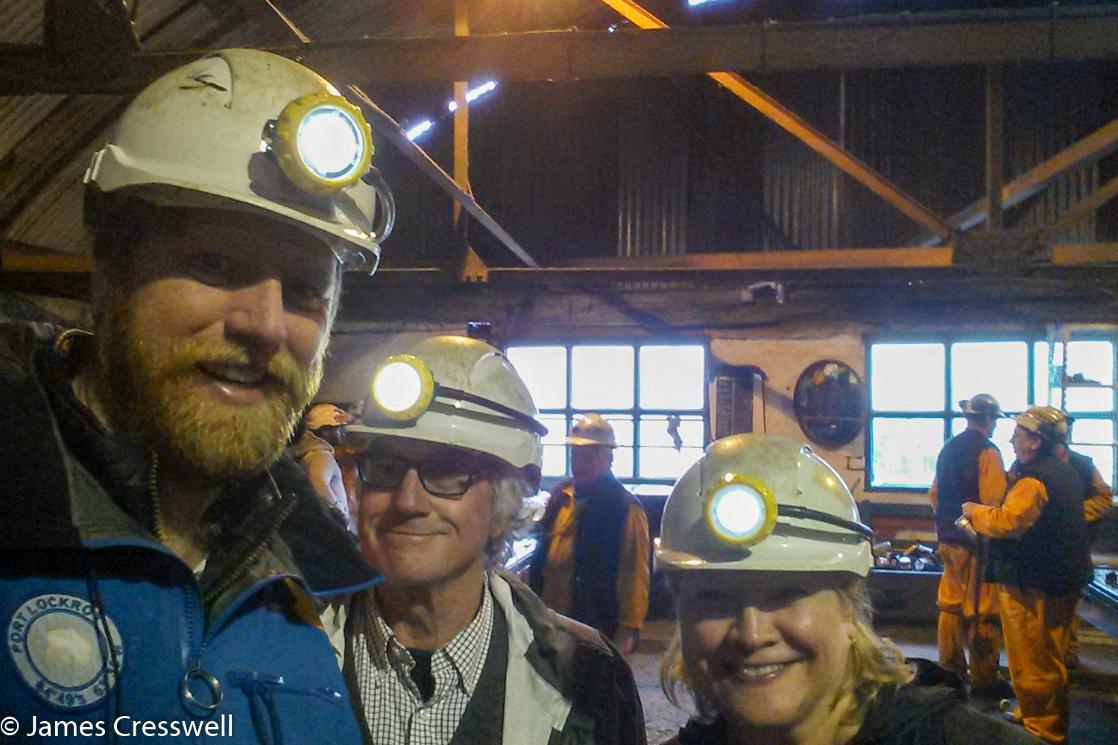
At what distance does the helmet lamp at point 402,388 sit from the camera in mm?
2285

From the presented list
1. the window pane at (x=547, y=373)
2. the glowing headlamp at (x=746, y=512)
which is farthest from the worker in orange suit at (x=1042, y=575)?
the window pane at (x=547, y=373)

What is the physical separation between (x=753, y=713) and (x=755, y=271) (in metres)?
5.65

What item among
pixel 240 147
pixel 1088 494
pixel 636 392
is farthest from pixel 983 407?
pixel 240 147

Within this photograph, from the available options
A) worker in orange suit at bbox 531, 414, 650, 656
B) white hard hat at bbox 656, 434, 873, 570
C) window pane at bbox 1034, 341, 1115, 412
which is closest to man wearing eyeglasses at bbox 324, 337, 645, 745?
white hard hat at bbox 656, 434, 873, 570

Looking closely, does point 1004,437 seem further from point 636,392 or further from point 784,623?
point 784,623

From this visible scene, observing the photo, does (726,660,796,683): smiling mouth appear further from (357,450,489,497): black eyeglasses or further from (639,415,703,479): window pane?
(639,415,703,479): window pane

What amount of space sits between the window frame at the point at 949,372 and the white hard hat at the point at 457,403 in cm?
728

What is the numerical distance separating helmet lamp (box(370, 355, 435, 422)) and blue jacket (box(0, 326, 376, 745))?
0.88 meters

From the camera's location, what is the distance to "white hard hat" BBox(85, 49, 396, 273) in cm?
134

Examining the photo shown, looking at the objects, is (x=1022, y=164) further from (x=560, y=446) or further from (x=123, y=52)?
(x=123, y=52)

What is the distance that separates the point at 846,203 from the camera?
9336 millimetres

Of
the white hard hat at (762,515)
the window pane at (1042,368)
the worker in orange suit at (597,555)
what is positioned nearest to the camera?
the white hard hat at (762,515)

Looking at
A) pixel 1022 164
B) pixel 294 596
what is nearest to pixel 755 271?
pixel 1022 164

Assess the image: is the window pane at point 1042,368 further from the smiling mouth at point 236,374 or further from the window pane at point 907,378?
the smiling mouth at point 236,374
